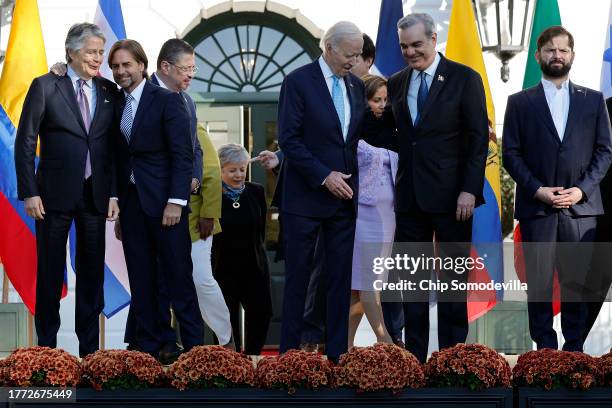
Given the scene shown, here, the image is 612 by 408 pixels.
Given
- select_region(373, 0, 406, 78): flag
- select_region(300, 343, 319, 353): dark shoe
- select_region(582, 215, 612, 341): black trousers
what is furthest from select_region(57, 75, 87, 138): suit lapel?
select_region(373, 0, 406, 78): flag

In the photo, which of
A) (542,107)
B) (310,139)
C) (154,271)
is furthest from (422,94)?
(154,271)

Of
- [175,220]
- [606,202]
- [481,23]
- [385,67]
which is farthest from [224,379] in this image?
[481,23]

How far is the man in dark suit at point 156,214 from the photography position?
17.7ft

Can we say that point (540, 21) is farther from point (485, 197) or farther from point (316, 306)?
point (316, 306)

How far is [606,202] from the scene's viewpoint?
232 inches

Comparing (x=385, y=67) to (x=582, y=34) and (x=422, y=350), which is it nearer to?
(x=582, y=34)

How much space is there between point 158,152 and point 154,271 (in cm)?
54

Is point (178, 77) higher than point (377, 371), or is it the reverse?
point (178, 77)

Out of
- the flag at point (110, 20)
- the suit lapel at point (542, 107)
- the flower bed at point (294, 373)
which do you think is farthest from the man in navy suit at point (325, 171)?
the flag at point (110, 20)

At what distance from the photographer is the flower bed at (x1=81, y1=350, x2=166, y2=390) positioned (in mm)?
4566

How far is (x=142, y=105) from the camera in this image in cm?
548

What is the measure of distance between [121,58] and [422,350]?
1888 millimetres

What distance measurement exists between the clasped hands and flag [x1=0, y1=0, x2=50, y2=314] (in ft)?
11.2

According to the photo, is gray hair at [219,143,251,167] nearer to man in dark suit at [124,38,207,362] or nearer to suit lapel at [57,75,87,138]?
man in dark suit at [124,38,207,362]
